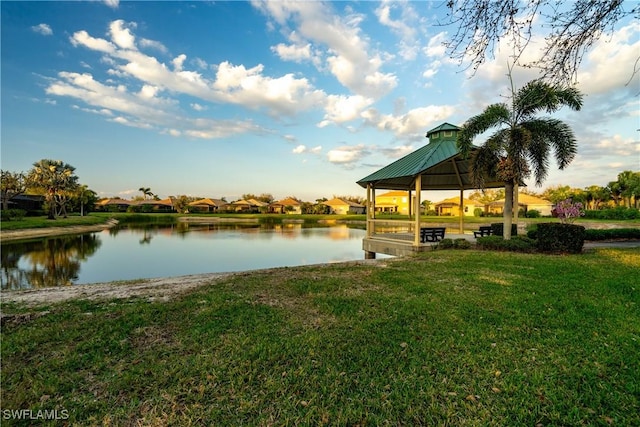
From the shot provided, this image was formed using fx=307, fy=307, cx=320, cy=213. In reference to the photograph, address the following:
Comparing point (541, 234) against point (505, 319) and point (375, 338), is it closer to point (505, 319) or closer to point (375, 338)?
point (505, 319)

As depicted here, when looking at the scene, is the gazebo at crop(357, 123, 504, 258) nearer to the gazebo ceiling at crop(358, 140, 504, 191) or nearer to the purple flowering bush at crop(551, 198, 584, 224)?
the gazebo ceiling at crop(358, 140, 504, 191)

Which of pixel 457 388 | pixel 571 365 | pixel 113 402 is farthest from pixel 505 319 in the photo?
pixel 113 402

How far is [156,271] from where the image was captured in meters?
12.0

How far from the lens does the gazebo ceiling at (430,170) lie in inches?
434

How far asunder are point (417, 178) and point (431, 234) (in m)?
2.85

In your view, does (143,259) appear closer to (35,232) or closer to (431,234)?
(431,234)

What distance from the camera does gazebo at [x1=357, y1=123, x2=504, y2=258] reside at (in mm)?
11102

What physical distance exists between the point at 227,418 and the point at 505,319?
11.7 feet

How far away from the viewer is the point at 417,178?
35.9ft

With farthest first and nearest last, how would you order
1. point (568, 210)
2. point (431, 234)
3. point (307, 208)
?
point (307, 208) < point (431, 234) < point (568, 210)

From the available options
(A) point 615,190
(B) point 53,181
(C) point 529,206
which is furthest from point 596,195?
(B) point 53,181

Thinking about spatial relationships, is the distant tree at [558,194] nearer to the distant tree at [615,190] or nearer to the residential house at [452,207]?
the distant tree at [615,190]

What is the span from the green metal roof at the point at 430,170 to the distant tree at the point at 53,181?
41346 millimetres

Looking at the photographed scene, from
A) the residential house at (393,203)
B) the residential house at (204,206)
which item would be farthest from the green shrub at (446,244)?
the residential house at (204,206)
